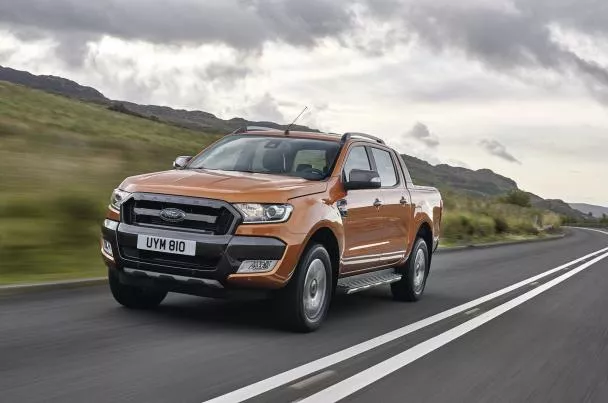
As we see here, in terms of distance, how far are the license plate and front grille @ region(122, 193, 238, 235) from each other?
127mm

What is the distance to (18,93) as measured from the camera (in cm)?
7275

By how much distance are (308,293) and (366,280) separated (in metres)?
1.58

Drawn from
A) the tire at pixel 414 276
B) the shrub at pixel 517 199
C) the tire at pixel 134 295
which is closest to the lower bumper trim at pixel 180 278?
the tire at pixel 134 295

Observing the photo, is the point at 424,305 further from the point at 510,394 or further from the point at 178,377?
the point at 178,377

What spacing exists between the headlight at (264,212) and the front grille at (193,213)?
0.29 feet

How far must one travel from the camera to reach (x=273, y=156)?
28.1 feet

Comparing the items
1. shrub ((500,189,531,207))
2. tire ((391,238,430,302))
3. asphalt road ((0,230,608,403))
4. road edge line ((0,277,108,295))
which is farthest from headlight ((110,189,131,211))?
shrub ((500,189,531,207))

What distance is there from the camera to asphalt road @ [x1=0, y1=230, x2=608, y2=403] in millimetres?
5406

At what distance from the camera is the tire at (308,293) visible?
24.4 feet

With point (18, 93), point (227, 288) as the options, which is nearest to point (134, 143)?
point (227, 288)

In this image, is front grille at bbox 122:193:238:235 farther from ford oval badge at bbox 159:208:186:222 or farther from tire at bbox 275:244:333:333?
tire at bbox 275:244:333:333

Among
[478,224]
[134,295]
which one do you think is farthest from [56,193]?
[478,224]

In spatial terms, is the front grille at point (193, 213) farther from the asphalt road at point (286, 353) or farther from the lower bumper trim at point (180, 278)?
the asphalt road at point (286, 353)

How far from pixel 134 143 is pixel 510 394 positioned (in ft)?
49.4
